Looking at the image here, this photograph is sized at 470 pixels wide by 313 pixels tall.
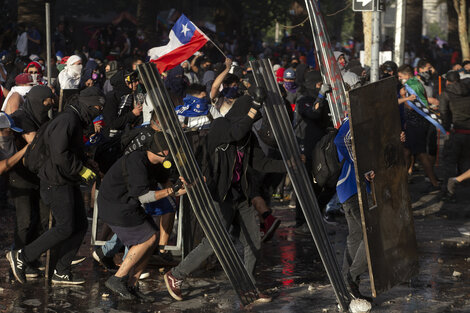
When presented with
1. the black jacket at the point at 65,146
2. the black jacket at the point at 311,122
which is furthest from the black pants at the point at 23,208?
the black jacket at the point at 311,122

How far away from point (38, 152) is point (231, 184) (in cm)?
168

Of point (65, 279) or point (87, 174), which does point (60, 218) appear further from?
point (65, 279)

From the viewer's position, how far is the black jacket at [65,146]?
7.89 metres

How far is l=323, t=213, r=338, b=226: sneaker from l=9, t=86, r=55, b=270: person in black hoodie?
4143 mm

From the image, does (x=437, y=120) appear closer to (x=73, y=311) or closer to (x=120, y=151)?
(x=120, y=151)

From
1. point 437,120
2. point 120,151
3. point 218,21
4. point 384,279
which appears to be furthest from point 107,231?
point 218,21

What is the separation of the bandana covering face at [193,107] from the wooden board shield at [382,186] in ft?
7.14

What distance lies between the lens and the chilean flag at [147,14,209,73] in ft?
34.8

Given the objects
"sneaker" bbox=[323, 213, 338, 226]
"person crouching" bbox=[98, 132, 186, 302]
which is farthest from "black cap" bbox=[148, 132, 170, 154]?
"sneaker" bbox=[323, 213, 338, 226]

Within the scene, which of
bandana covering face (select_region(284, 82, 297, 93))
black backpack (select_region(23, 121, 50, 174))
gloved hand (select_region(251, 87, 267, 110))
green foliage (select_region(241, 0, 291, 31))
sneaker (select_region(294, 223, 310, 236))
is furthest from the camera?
green foliage (select_region(241, 0, 291, 31))

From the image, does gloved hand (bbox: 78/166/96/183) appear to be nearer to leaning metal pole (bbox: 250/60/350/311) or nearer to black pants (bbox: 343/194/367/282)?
leaning metal pole (bbox: 250/60/350/311)

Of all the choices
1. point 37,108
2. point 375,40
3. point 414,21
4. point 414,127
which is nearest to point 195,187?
point 37,108

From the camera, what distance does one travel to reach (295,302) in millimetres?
Result: 7855

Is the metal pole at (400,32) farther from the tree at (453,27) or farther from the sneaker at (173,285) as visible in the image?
the tree at (453,27)
